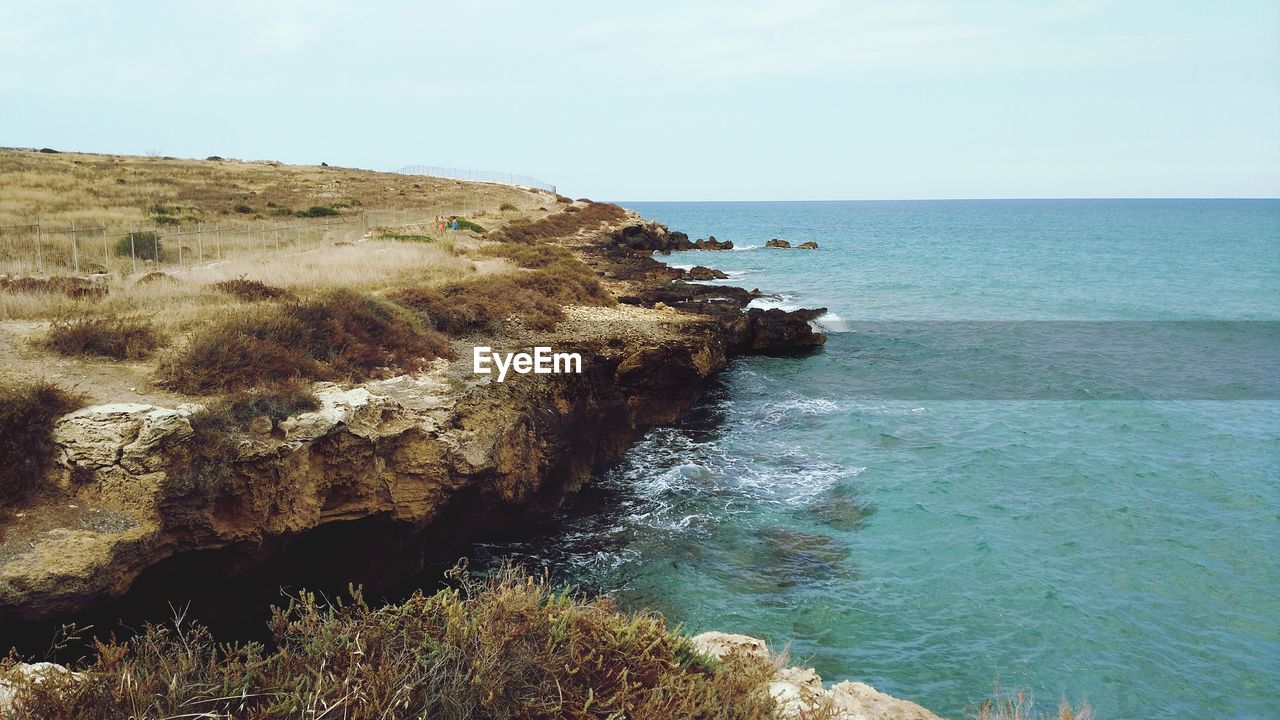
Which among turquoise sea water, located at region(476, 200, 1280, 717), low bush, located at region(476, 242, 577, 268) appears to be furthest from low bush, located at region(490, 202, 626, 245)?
turquoise sea water, located at region(476, 200, 1280, 717)

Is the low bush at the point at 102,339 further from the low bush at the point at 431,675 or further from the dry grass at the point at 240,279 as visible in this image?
the low bush at the point at 431,675

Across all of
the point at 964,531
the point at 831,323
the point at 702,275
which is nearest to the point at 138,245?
the point at 964,531

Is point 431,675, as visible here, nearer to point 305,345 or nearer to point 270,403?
point 270,403

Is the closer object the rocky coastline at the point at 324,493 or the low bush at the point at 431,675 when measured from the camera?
the low bush at the point at 431,675

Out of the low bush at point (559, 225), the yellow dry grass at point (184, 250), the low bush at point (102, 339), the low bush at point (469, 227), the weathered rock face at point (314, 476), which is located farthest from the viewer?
the low bush at point (559, 225)

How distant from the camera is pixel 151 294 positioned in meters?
16.3

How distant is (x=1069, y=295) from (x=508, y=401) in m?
45.4

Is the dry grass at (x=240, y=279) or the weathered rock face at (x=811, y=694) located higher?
the dry grass at (x=240, y=279)

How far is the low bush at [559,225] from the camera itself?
4297 cm

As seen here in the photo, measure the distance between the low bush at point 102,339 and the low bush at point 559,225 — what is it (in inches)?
1058

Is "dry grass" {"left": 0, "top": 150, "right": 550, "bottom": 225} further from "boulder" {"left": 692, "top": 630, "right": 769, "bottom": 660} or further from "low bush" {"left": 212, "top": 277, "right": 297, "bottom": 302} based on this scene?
"boulder" {"left": 692, "top": 630, "right": 769, "bottom": 660}

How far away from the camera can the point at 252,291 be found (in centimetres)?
1709

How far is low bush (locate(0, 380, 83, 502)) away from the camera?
871cm

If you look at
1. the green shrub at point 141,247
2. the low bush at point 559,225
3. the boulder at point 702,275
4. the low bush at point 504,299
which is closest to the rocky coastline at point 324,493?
the low bush at point 504,299
